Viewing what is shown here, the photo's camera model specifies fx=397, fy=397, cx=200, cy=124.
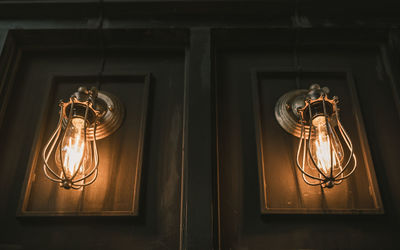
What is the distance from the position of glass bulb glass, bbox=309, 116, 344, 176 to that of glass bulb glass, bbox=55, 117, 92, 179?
105cm

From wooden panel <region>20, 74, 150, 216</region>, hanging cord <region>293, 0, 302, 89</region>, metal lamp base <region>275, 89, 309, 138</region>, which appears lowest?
wooden panel <region>20, 74, 150, 216</region>

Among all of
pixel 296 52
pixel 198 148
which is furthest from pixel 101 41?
pixel 296 52

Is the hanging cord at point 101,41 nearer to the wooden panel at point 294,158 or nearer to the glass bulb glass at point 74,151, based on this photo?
the glass bulb glass at point 74,151

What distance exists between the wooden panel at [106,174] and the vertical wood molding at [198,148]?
25 centimetres

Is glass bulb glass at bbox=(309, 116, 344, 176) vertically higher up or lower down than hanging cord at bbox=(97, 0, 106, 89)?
lower down

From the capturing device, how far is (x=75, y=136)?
6.04ft

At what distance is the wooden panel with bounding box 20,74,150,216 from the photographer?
1.88 m

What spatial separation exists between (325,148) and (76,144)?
44.3 inches

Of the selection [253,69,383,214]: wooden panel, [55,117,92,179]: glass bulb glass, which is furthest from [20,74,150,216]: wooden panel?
[253,69,383,214]: wooden panel

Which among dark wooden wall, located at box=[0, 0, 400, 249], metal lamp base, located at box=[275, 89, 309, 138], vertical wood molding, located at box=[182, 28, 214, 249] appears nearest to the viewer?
vertical wood molding, located at box=[182, 28, 214, 249]

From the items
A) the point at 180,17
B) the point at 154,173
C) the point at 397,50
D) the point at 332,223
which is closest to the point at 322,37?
the point at 397,50

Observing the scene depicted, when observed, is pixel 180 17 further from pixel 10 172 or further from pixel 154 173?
pixel 10 172

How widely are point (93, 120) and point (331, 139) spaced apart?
1139 millimetres

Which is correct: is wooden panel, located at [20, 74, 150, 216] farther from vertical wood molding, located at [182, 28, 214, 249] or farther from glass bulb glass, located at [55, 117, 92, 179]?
vertical wood molding, located at [182, 28, 214, 249]
